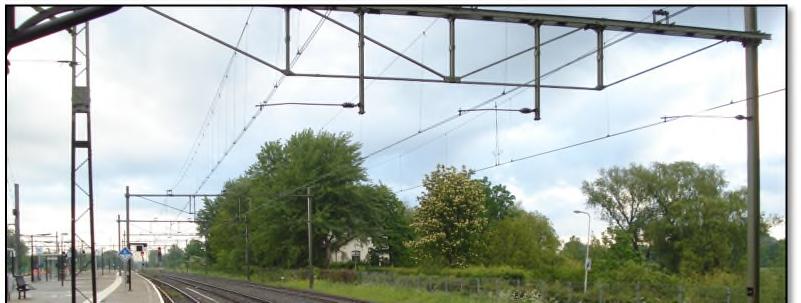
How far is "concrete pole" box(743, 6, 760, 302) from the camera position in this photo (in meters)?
14.2

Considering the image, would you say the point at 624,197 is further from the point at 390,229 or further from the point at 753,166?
the point at 753,166

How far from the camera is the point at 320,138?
70250 millimetres

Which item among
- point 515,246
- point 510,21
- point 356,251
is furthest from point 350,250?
point 510,21

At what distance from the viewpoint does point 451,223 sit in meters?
61.7

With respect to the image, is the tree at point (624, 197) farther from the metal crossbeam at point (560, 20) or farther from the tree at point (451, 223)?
the metal crossbeam at point (560, 20)

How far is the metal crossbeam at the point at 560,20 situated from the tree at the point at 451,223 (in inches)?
1796

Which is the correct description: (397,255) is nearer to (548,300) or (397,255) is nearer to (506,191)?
(506,191)

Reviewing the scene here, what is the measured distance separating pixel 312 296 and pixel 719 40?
30.5 m

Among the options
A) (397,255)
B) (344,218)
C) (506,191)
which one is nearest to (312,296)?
(344,218)

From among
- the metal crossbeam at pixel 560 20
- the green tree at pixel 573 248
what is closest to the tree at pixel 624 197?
the green tree at pixel 573 248

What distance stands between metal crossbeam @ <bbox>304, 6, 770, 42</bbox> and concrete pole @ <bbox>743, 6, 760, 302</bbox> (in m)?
0.45

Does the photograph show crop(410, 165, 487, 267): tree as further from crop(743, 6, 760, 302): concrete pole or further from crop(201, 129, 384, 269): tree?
crop(743, 6, 760, 302): concrete pole

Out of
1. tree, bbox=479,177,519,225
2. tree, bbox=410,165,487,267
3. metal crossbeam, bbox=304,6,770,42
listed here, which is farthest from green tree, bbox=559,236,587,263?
metal crossbeam, bbox=304,6,770,42

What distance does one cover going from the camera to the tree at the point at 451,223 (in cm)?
6088
